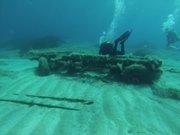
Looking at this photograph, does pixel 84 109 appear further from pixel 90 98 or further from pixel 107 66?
pixel 107 66

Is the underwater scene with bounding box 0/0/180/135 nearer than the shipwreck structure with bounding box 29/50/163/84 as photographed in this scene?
Yes

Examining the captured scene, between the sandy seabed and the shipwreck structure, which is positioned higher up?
the shipwreck structure

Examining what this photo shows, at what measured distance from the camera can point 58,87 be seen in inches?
240

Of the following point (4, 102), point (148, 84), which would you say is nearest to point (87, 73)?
point (148, 84)

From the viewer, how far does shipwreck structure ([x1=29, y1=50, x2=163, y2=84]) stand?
6.61 meters

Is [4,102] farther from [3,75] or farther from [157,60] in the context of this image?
[157,60]

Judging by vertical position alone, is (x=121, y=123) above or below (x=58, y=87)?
below

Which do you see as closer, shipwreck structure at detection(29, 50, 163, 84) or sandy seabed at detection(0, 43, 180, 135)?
sandy seabed at detection(0, 43, 180, 135)

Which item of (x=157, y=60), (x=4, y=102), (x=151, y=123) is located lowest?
(x=151, y=123)

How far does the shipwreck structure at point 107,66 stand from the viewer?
661 cm

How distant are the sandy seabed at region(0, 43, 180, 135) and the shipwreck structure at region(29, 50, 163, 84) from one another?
49cm

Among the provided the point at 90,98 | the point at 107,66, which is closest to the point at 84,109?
the point at 90,98

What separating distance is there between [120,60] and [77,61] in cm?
171

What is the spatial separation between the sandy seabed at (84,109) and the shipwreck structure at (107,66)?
0.49 metres
